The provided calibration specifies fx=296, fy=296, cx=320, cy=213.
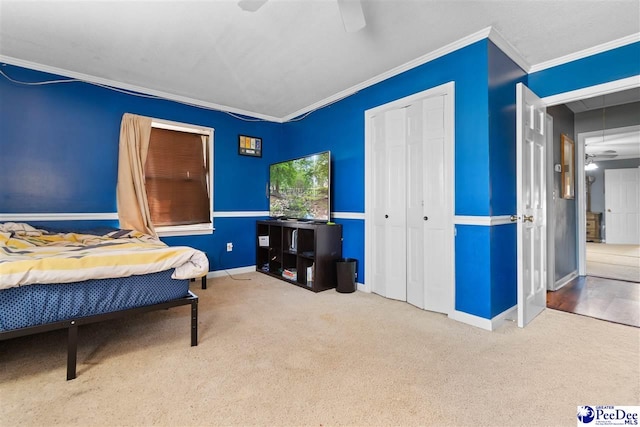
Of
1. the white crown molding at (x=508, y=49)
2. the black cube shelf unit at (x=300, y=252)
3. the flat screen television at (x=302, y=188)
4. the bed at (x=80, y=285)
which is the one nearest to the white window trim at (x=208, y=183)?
the black cube shelf unit at (x=300, y=252)

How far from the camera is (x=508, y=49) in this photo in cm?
261

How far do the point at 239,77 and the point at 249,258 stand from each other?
253cm

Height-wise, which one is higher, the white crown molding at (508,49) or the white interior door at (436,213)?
the white crown molding at (508,49)

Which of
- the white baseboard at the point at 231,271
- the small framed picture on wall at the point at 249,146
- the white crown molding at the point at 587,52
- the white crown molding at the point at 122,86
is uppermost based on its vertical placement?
the white crown molding at the point at 122,86

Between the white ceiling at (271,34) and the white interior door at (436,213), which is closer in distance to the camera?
the white ceiling at (271,34)

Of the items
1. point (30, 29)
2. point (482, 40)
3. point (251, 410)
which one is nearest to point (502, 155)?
point (482, 40)

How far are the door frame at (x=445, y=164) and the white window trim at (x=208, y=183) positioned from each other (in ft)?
7.20

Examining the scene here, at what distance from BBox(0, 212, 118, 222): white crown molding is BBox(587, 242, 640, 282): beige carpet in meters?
6.58

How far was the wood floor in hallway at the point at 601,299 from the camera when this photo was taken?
2723 millimetres

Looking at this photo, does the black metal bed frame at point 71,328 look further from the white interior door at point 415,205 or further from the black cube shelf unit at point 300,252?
the white interior door at point 415,205

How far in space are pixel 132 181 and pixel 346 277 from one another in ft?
9.00

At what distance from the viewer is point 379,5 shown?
6.82ft

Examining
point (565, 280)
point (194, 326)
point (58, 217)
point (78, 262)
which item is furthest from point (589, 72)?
A: point (58, 217)

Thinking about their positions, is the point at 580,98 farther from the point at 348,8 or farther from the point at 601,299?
the point at 348,8
